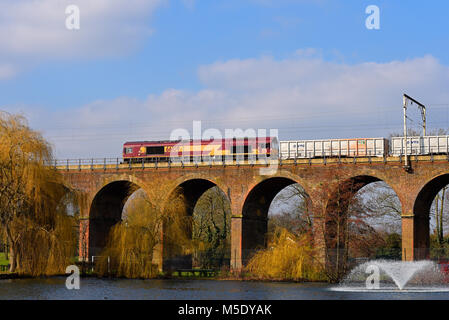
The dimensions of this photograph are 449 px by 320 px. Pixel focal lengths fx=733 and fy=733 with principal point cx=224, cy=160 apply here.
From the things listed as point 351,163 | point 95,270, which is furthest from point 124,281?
point 351,163

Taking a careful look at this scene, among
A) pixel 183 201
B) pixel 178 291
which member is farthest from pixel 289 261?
pixel 183 201

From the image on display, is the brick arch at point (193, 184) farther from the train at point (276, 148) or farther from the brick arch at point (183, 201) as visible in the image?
the train at point (276, 148)

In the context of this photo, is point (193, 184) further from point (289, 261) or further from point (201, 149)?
point (289, 261)

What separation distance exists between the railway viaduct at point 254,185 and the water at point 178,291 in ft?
25.9

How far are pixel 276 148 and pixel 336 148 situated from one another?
19.9ft

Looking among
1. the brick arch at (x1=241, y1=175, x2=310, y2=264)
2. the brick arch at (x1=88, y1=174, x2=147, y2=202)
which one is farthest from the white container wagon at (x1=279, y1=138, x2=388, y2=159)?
the brick arch at (x1=88, y1=174, x2=147, y2=202)

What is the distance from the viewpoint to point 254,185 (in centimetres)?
5497

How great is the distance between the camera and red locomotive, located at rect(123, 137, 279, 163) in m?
62.1

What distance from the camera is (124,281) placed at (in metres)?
43.5

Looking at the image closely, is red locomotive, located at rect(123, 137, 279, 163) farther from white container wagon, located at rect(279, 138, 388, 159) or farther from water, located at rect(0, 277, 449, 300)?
water, located at rect(0, 277, 449, 300)
